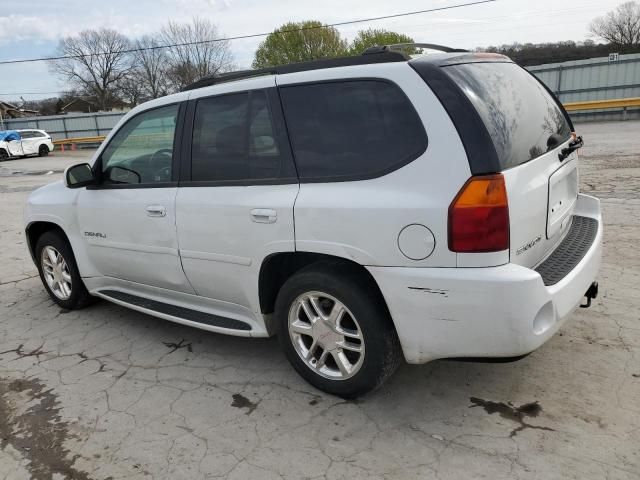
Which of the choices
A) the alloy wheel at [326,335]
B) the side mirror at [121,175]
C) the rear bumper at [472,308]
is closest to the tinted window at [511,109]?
the rear bumper at [472,308]

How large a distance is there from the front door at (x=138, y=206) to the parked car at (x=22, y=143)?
1066 inches

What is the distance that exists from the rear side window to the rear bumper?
0.56 meters

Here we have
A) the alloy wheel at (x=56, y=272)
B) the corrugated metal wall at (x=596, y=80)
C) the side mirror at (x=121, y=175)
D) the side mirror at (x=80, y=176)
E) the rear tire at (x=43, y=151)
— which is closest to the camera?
the side mirror at (x=121, y=175)

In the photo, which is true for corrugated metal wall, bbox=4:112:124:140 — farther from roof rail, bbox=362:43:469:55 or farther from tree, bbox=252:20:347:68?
roof rail, bbox=362:43:469:55

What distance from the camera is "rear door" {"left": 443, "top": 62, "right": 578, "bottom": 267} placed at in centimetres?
248

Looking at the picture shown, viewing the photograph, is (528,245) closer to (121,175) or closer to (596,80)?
(121,175)

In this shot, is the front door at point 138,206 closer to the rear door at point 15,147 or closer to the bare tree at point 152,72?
the rear door at point 15,147

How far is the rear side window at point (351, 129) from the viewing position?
256cm

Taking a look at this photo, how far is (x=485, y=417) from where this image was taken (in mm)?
2758

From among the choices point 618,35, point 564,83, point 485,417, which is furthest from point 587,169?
point 618,35

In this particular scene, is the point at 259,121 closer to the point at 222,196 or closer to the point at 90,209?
the point at 222,196

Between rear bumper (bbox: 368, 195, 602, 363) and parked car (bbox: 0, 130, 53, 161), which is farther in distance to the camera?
parked car (bbox: 0, 130, 53, 161)

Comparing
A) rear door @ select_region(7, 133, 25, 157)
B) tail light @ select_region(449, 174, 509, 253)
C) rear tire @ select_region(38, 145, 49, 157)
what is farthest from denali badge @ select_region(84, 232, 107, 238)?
rear tire @ select_region(38, 145, 49, 157)

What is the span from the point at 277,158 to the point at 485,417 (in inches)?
71.8
